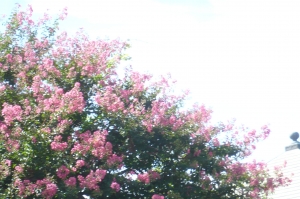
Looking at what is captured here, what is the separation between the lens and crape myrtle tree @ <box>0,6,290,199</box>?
26.4 ft

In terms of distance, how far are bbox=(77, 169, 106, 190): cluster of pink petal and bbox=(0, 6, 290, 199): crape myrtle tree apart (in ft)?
0.05

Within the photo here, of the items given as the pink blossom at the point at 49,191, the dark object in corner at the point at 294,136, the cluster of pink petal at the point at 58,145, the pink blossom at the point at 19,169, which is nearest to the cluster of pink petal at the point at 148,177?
the cluster of pink petal at the point at 58,145

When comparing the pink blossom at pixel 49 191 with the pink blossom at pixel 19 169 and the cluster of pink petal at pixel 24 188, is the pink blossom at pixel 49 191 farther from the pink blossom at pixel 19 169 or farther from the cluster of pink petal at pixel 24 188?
the pink blossom at pixel 19 169

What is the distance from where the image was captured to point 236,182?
8875 millimetres

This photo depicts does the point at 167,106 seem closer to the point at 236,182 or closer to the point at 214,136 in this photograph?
the point at 214,136

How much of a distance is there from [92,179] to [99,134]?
0.69 meters

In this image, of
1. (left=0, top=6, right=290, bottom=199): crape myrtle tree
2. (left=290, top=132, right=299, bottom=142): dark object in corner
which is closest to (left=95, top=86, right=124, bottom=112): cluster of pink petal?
(left=0, top=6, right=290, bottom=199): crape myrtle tree

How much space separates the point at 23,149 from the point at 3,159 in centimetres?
32

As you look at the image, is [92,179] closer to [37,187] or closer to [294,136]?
→ [37,187]

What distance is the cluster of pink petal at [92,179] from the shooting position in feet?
25.9

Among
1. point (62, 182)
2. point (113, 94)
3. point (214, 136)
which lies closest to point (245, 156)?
point (214, 136)

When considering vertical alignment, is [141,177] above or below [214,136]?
below

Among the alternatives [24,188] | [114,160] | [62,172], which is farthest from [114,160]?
[24,188]

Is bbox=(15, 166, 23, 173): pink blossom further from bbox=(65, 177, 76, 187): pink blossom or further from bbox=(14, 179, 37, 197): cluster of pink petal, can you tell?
bbox=(65, 177, 76, 187): pink blossom
